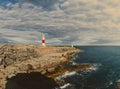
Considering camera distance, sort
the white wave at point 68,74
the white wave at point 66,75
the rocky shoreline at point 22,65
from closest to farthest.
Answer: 1. the rocky shoreline at point 22,65
2. the white wave at point 66,75
3. the white wave at point 68,74

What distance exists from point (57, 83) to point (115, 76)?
18343mm

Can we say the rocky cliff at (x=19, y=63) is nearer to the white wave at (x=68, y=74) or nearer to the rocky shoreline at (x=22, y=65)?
the rocky shoreline at (x=22, y=65)

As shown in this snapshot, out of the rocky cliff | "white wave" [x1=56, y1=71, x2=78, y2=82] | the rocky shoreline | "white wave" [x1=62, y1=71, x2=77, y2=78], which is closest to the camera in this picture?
the rocky cliff

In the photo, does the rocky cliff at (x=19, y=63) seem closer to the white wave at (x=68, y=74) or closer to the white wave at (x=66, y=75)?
the white wave at (x=68, y=74)

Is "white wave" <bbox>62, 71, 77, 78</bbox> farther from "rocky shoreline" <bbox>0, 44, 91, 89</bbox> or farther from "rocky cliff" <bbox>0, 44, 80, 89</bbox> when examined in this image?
"rocky cliff" <bbox>0, 44, 80, 89</bbox>

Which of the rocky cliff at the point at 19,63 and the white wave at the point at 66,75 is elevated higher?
the rocky cliff at the point at 19,63

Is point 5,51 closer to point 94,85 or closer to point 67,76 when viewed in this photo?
point 67,76

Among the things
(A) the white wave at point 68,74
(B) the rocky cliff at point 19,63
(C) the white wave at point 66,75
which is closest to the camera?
(B) the rocky cliff at point 19,63

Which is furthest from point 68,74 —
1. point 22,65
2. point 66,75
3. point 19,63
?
point 19,63

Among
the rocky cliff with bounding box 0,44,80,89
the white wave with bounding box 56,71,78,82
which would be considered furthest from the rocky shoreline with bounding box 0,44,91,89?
the white wave with bounding box 56,71,78,82

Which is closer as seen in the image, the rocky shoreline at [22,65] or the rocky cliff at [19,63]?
the rocky cliff at [19,63]

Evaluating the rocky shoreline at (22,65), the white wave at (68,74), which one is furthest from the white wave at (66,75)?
the rocky shoreline at (22,65)

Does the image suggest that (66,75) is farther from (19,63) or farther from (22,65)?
(19,63)

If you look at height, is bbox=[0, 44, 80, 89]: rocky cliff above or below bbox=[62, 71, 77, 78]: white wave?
above
